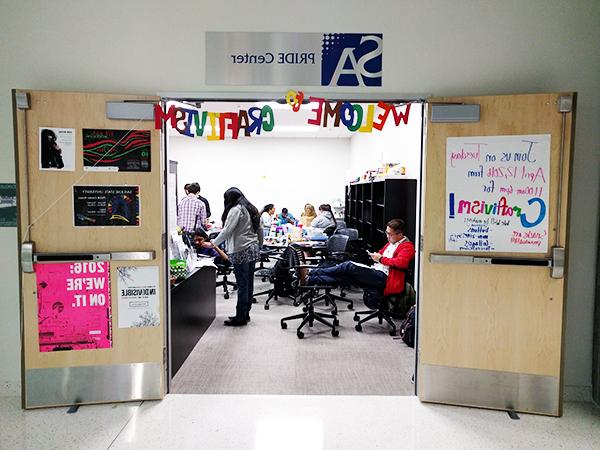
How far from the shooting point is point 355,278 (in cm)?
464

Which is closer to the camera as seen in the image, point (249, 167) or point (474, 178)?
point (474, 178)

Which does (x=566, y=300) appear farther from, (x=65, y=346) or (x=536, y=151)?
(x=65, y=346)

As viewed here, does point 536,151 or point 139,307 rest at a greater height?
point 536,151

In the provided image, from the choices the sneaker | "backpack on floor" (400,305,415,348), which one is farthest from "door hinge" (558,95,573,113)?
the sneaker

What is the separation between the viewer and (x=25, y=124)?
110 inches

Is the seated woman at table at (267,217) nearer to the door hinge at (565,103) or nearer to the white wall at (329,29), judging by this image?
the white wall at (329,29)

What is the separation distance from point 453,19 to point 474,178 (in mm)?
1087

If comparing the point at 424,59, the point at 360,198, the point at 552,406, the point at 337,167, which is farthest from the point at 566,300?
the point at 337,167

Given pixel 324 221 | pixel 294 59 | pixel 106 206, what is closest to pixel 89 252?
pixel 106 206

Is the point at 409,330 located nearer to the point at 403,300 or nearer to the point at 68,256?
the point at 403,300

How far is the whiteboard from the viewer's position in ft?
9.21

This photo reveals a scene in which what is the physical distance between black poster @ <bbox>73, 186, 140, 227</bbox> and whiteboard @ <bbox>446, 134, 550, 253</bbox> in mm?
2125

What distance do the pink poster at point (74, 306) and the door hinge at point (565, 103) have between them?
123 inches

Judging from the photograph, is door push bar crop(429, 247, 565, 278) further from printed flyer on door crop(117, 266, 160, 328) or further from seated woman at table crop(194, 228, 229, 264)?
seated woman at table crop(194, 228, 229, 264)
